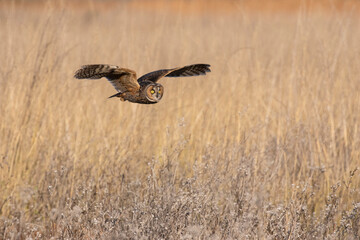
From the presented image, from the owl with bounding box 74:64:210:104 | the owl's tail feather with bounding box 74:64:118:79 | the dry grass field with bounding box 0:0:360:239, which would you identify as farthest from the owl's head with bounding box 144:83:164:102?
the dry grass field with bounding box 0:0:360:239

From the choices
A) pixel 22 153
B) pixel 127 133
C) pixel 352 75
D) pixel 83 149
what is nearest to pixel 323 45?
pixel 352 75

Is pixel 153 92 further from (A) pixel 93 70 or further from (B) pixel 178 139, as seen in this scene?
(B) pixel 178 139

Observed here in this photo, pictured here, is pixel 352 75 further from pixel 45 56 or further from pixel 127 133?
pixel 45 56

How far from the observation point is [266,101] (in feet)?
16.9

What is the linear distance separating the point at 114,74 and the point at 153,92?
28 cm

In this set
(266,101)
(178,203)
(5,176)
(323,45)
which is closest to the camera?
(178,203)

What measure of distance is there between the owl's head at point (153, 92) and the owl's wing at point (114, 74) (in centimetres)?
10

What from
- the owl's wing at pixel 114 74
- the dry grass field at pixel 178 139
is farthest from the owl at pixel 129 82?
the dry grass field at pixel 178 139

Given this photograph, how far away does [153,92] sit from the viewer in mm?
2434

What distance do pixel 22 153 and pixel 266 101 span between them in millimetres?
2328

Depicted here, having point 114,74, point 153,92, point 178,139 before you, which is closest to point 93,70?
point 114,74

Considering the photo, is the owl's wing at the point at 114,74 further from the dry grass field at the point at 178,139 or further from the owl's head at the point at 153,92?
the dry grass field at the point at 178,139

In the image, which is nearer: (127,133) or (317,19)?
(127,133)

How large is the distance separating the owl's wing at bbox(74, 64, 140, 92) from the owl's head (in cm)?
10
